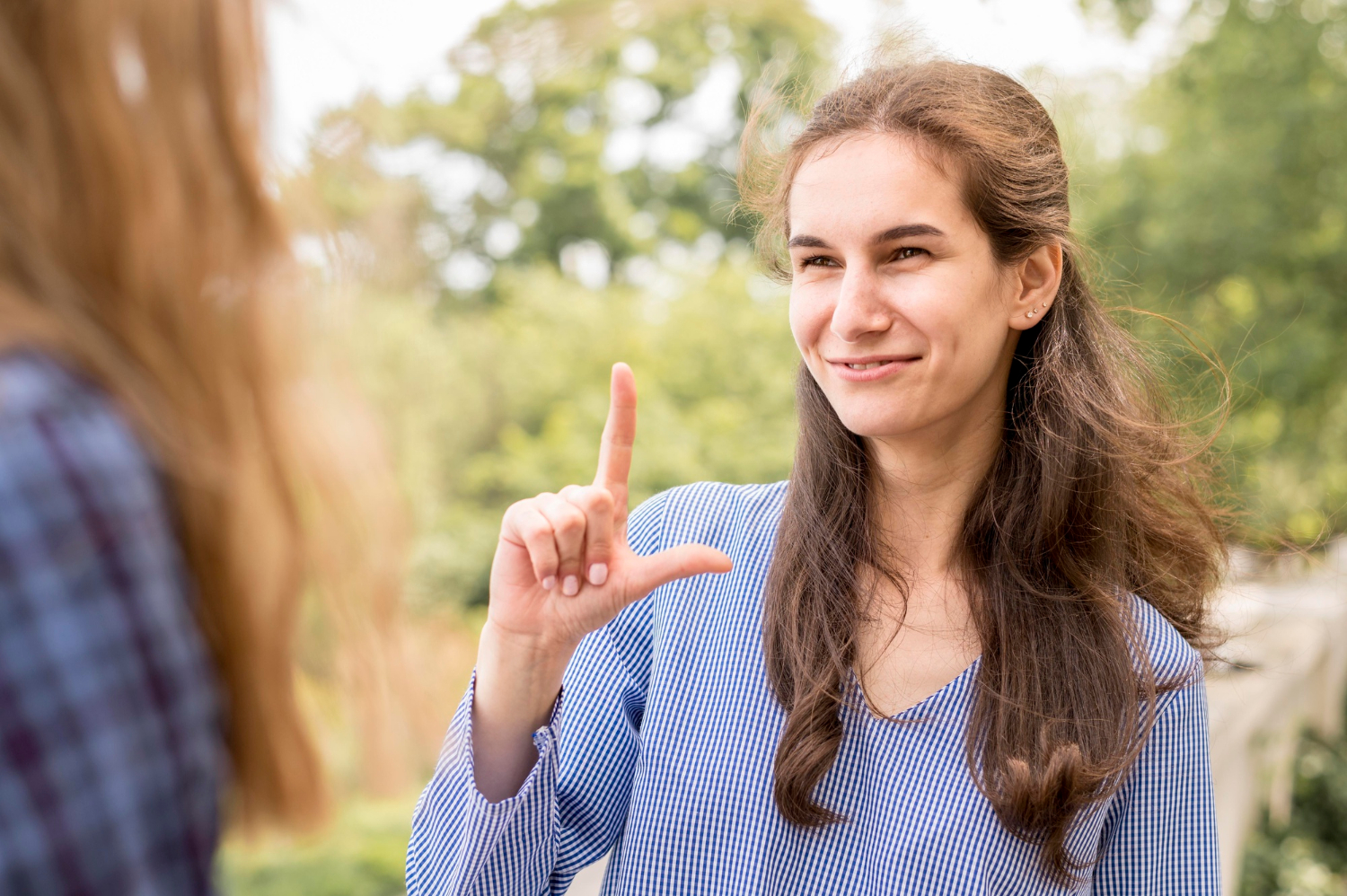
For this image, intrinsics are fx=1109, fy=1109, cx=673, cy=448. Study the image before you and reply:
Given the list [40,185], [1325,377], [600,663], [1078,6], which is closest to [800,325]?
[600,663]

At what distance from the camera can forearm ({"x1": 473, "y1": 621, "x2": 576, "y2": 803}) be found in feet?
3.84

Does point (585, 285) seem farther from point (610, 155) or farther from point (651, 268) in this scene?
point (610, 155)

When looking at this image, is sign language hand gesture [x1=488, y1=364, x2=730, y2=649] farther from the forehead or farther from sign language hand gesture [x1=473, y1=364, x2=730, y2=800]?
the forehead

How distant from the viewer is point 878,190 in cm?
141

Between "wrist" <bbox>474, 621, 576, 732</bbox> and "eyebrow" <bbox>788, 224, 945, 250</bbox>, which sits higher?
"eyebrow" <bbox>788, 224, 945, 250</bbox>

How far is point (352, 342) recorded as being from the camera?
712 mm

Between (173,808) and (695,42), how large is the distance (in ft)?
29.9

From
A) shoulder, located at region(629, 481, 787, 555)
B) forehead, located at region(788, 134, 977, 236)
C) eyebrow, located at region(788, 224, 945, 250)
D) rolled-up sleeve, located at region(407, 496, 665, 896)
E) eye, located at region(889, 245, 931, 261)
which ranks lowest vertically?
rolled-up sleeve, located at region(407, 496, 665, 896)

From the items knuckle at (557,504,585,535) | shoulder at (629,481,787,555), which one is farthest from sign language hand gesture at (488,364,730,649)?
shoulder at (629,481,787,555)

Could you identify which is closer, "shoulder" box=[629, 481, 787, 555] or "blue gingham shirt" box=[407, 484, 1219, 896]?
"blue gingham shirt" box=[407, 484, 1219, 896]

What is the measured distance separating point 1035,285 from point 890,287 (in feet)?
0.92

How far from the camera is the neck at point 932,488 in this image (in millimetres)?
1557

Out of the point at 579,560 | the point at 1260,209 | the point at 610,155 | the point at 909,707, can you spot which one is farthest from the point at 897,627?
the point at 610,155

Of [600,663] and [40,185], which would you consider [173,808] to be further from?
[600,663]
